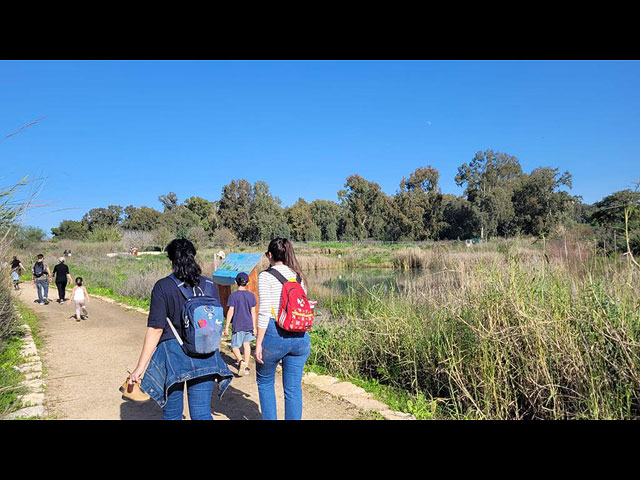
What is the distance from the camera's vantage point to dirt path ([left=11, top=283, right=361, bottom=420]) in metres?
4.38

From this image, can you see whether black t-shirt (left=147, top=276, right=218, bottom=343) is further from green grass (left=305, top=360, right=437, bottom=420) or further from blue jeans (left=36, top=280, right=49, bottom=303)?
blue jeans (left=36, top=280, right=49, bottom=303)

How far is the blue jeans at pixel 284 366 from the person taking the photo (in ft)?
10.7

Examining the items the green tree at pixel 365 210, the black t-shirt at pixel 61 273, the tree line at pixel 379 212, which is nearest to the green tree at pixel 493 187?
the tree line at pixel 379 212

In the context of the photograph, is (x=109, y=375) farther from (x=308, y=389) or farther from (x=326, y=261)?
(x=326, y=261)

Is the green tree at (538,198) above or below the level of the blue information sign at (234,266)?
above

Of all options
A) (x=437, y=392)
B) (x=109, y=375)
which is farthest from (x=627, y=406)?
(x=109, y=375)

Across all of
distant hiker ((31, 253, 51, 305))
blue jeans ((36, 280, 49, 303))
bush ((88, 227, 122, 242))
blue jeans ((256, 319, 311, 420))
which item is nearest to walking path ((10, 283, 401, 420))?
blue jeans ((256, 319, 311, 420))

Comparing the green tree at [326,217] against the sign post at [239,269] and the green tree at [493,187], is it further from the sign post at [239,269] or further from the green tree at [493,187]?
the sign post at [239,269]

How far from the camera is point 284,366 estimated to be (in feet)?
11.1

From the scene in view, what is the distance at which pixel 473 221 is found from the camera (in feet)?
174

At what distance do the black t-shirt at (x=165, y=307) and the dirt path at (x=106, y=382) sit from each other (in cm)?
185

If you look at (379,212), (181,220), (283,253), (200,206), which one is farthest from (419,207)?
(283,253)

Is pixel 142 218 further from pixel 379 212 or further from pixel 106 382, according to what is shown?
pixel 106 382

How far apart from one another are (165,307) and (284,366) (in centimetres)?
109
